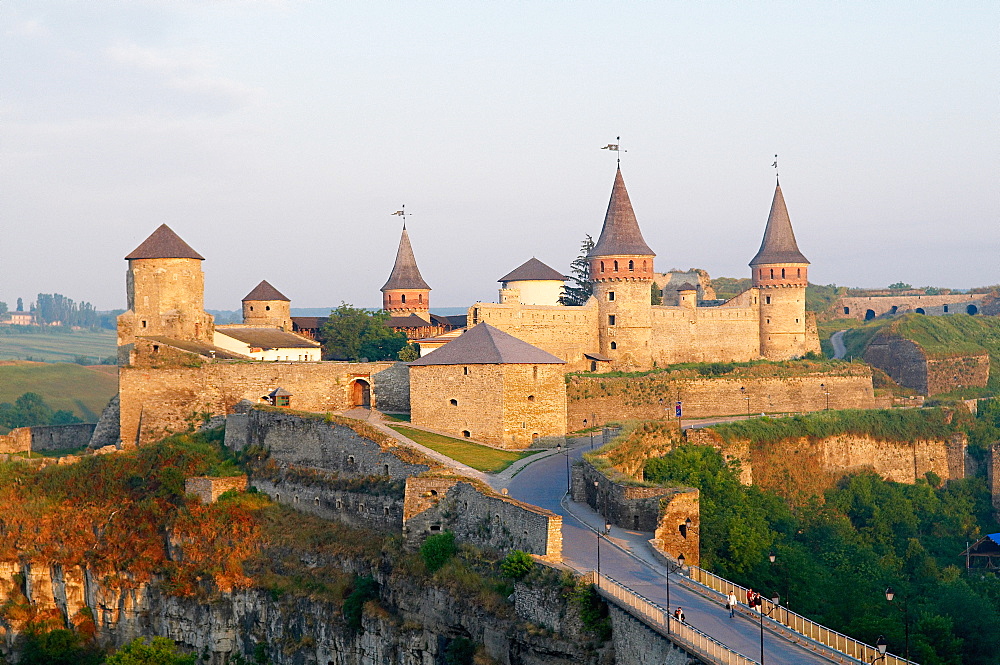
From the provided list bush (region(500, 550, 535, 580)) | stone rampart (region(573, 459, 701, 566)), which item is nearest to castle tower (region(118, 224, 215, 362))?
stone rampart (region(573, 459, 701, 566))

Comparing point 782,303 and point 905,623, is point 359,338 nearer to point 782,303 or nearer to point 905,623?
point 782,303

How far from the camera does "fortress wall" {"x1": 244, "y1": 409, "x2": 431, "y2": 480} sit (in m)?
43.2

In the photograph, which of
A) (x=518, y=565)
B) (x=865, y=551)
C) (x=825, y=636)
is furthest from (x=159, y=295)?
(x=825, y=636)

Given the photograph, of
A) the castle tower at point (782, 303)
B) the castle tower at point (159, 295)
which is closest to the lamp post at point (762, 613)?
the castle tower at point (159, 295)

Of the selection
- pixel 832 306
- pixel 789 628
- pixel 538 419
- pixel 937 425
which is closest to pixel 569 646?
pixel 789 628

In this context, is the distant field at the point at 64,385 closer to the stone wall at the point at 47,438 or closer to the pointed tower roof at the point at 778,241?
the stone wall at the point at 47,438

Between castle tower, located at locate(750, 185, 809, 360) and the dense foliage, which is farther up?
castle tower, located at locate(750, 185, 809, 360)

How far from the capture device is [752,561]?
4100cm

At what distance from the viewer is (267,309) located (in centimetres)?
6838

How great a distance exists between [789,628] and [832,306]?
74.6 meters

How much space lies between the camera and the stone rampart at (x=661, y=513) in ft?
118

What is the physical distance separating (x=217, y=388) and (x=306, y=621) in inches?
668

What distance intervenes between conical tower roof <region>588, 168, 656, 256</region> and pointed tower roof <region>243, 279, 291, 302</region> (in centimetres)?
1636

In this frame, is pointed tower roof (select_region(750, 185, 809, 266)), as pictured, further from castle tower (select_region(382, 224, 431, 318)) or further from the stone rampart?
the stone rampart
